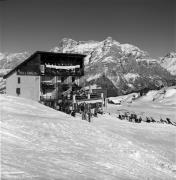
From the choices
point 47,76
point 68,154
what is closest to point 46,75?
point 47,76

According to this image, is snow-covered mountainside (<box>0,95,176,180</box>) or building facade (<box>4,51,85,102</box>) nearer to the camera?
snow-covered mountainside (<box>0,95,176,180</box>)

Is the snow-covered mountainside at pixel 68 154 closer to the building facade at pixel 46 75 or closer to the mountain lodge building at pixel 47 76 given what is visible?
the mountain lodge building at pixel 47 76

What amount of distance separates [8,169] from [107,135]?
38.9 ft

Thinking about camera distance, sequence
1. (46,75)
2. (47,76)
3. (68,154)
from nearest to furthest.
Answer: (68,154), (46,75), (47,76)

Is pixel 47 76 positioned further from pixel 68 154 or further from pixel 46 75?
pixel 68 154

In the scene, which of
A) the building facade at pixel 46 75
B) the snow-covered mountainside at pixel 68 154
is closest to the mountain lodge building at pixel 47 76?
the building facade at pixel 46 75

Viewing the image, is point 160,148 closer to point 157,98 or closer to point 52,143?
point 52,143

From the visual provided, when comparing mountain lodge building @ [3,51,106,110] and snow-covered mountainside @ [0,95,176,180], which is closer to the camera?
snow-covered mountainside @ [0,95,176,180]

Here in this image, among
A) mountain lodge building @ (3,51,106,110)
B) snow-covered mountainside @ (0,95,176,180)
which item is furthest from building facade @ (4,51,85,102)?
snow-covered mountainside @ (0,95,176,180)

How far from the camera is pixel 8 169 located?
1084cm

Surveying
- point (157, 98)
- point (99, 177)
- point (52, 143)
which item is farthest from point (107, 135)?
point (157, 98)

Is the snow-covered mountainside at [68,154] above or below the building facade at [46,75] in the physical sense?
below

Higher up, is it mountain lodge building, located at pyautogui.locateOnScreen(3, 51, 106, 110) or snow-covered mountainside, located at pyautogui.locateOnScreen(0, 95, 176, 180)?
mountain lodge building, located at pyautogui.locateOnScreen(3, 51, 106, 110)

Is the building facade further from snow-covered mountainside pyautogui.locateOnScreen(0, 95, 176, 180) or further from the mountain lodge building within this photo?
snow-covered mountainside pyautogui.locateOnScreen(0, 95, 176, 180)
